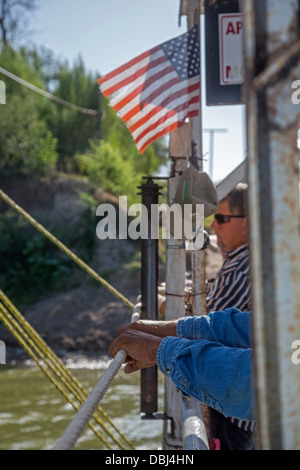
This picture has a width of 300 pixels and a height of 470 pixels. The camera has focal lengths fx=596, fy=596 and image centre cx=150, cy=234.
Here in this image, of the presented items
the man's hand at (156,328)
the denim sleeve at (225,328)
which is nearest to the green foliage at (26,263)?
the man's hand at (156,328)

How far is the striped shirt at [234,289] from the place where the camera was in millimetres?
2875

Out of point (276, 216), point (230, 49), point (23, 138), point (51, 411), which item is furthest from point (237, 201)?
point (23, 138)

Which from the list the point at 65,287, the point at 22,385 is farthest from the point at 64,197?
the point at 22,385

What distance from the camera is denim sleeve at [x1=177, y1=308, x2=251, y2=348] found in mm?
1663

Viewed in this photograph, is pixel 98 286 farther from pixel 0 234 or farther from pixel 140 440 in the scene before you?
pixel 140 440

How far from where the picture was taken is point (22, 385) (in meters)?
12.4

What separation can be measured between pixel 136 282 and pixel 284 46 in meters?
17.2

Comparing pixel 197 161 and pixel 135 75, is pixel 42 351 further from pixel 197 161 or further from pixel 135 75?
pixel 135 75

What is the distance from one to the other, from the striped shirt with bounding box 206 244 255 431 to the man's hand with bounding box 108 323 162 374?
1.11 meters

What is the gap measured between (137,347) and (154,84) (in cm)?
268

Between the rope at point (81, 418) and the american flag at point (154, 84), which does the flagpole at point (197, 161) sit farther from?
the rope at point (81, 418)

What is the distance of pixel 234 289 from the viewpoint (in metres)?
2.90

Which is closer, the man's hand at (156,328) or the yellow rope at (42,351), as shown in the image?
the man's hand at (156,328)

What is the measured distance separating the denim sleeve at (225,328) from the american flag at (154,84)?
232 centimetres
